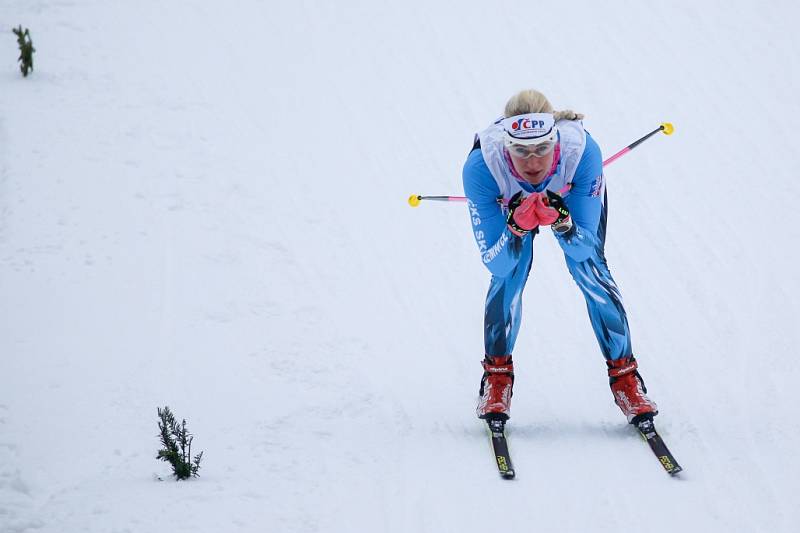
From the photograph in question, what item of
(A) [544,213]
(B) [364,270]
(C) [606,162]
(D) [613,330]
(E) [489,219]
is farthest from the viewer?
(B) [364,270]

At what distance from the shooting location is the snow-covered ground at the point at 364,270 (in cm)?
374

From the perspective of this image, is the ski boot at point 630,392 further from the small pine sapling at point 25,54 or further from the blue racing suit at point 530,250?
the small pine sapling at point 25,54

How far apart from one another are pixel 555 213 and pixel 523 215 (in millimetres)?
153

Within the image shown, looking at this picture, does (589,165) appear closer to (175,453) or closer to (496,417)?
(496,417)

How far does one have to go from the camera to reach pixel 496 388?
4328 millimetres

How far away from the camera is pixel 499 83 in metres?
9.09

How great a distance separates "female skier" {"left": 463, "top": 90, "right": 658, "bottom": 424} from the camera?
3832mm

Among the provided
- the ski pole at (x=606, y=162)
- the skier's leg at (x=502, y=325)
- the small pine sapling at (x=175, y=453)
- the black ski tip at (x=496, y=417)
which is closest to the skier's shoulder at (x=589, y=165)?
the skier's leg at (x=502, y=325)

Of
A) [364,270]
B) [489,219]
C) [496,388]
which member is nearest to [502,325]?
[496,388]

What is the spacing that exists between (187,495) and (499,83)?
22.2 ft

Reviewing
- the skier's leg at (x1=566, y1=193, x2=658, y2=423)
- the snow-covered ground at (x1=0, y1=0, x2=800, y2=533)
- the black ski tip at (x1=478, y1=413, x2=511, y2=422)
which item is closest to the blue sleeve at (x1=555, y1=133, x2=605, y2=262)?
the skier's leg at (x1=566, y1=193, x2=658, y2=423)

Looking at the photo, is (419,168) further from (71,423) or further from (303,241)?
(71,423)

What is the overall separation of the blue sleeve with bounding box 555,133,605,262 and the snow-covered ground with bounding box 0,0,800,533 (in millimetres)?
1083

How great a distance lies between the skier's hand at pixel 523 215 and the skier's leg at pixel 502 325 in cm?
45
